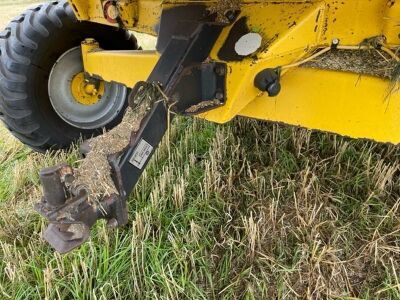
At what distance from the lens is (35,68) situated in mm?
2773

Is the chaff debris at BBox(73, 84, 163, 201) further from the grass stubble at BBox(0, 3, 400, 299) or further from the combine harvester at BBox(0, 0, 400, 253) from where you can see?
the grass stubble at BBox(0, 3, 400, 299)

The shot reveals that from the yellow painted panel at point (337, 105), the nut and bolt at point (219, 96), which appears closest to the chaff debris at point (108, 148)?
the nut and bolt at point (219, 96)

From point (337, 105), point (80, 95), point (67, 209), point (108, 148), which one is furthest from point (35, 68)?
point (337, 105)

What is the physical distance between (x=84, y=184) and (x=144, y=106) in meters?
0.38

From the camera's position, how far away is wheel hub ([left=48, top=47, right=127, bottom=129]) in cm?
295

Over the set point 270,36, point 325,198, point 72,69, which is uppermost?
point 270,36

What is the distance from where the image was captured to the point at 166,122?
1664 millimetres

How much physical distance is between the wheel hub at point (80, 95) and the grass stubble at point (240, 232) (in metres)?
0.57

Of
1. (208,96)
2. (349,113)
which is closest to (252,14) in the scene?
(208,96)

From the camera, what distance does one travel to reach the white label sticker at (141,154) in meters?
1.57

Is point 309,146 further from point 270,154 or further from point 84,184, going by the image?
point 84,184

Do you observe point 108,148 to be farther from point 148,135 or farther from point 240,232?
point 240,232

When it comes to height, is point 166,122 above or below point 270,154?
above

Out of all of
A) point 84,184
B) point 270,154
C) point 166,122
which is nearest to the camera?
point 84,184
